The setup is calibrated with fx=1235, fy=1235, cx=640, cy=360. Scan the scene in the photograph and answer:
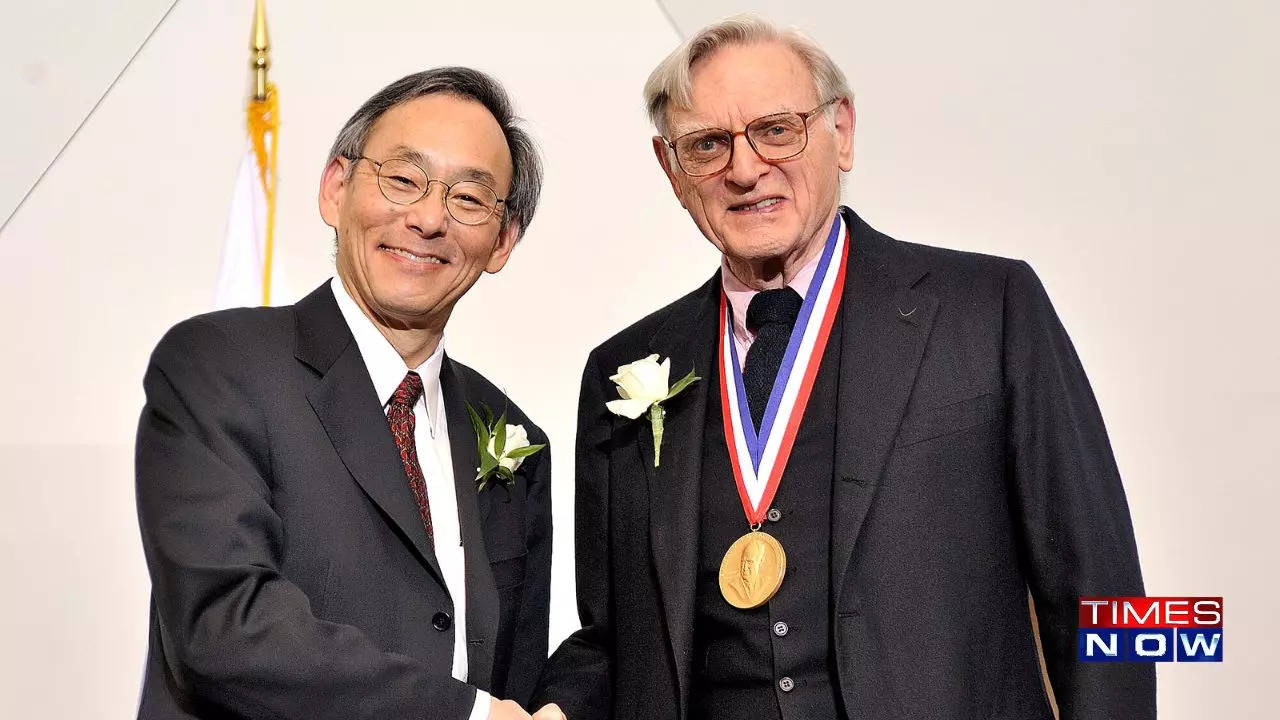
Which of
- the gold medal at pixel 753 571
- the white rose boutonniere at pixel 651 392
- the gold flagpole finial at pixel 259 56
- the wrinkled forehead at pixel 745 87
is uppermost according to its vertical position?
the gold flagpole finial at pixel 259 56

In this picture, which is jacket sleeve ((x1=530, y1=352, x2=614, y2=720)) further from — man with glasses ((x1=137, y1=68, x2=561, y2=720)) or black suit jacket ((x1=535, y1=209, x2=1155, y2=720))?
black suit jacket ((x1=535, y1=209, x2=1155, y2=720))

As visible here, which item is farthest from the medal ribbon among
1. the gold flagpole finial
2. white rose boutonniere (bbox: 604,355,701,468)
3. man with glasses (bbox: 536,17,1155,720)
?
the gold flagpole finial

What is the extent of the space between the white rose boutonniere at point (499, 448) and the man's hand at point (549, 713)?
0.47 meters

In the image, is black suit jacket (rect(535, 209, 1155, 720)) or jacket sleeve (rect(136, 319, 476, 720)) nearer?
jacket sleeve (rect(136, 319, 476, 720))

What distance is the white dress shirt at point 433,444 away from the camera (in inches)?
95.7

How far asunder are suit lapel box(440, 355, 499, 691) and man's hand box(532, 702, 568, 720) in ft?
0.45

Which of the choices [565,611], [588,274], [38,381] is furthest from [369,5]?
[565,611]

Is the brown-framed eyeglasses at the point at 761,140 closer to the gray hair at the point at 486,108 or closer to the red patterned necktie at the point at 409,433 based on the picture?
the gray hair at the point at 486,108

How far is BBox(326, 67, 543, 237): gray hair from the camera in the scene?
2.63 metres

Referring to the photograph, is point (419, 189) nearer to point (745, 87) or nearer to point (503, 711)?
point (745, 87)

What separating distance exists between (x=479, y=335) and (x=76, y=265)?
4.12ft

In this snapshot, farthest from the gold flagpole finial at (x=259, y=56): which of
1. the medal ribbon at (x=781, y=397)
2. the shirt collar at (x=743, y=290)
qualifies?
the medal ribbon at (x=781, y=397)

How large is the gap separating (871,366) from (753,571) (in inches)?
17.5

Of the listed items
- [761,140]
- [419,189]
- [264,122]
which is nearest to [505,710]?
[419,189]
